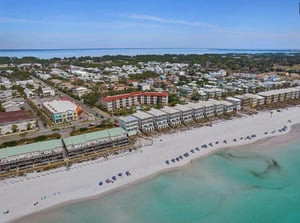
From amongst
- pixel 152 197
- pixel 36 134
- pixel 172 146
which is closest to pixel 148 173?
pixel 152 197

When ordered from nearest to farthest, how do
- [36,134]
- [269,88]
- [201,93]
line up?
1. [36,134]
2. [201,93]
3. [269,88]

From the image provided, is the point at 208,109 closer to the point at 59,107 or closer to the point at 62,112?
the point at 62,112

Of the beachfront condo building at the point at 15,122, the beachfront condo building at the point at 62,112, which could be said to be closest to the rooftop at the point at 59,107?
the beachfront condo building at the point at 62,112

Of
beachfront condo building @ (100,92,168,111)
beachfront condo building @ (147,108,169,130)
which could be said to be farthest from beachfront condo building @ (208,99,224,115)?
beachfront condo building @ (100,92,168,111)

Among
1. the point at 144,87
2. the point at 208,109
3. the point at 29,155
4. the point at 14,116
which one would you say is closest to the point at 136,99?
the point at 144,87

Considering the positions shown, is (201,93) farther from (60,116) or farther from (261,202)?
(261,202)

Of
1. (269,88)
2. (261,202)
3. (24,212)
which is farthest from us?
(269,88)

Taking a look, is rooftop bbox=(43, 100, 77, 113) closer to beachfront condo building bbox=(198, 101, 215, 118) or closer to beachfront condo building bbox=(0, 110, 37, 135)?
beachfront condo building bbox=(0, 110, 37, 135)
